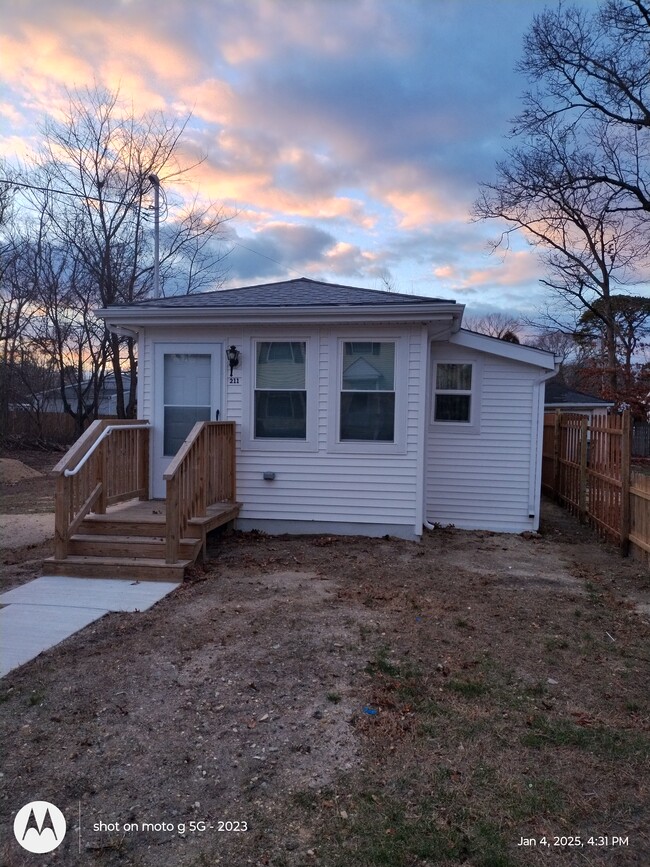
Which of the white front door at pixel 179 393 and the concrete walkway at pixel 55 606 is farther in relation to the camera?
the white front door at pixel 179 393

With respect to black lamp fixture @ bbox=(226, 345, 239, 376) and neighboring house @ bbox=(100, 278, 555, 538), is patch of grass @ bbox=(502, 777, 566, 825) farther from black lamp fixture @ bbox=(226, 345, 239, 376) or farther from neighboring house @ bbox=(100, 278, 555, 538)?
black lamp fixture @ bbox=(226, 345, 239, 376)

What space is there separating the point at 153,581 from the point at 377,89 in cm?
904

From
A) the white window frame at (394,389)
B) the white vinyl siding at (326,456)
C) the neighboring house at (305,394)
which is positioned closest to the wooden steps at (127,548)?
the white vinyl siding at (326,456)

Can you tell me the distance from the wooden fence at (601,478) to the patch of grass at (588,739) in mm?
3999

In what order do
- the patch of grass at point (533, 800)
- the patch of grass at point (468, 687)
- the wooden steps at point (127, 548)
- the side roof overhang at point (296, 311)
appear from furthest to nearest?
the side roof overhang at point (296, 311)
the wooden steps at point (127, 548)
the patch of grass at point (468, 687)
the patch of grass at point (533, 800)

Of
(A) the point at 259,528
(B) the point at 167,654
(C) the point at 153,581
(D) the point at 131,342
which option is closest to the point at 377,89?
(A) the point at 259,528

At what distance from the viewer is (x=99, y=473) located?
20.6ft

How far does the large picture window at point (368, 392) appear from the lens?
7141mm

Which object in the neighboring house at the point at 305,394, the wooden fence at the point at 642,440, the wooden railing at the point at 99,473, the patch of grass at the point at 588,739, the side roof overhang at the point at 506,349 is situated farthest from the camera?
the wooden fence at the point at 642,440

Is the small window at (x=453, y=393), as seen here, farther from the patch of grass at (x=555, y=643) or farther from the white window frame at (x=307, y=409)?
the patch of grass at (x=555, y=643)

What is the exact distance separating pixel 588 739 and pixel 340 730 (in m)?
1.25

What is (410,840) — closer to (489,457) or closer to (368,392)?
(368,392)

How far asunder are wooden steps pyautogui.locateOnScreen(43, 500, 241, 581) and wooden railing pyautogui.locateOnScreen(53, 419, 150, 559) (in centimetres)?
14

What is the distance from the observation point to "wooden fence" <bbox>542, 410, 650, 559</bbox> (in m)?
6.91
